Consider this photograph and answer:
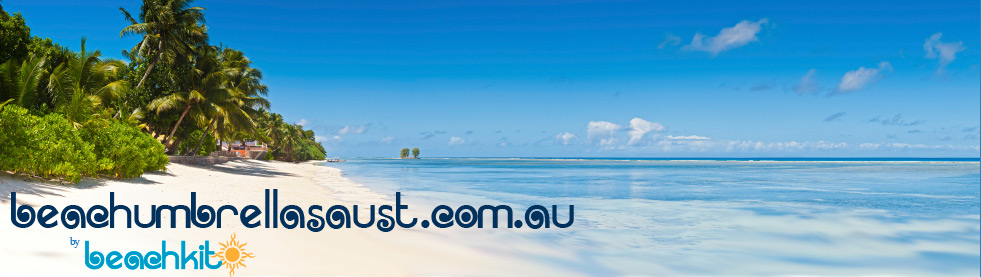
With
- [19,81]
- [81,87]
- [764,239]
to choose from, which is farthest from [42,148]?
[764,239]

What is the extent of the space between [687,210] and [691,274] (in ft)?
24.3

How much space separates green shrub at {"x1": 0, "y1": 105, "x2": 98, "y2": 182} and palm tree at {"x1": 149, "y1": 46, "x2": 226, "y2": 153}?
55.1 feet

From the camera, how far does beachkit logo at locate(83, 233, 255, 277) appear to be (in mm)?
5211

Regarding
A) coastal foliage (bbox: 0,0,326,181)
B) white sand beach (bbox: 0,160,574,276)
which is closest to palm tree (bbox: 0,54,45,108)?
coastal foliage (bbox: 0,0,326,181)

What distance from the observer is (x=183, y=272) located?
5.03 m

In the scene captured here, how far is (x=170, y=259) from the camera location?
18.0 feet

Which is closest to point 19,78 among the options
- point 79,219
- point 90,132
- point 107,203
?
point 90,132

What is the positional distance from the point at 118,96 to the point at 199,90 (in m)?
8.54

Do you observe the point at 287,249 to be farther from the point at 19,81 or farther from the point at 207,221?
the point at 19,81

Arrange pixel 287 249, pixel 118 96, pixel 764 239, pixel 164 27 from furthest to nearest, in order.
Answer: pixel 164 27 → pixel 118 96 → pixel 764 239 → pixel 287 249

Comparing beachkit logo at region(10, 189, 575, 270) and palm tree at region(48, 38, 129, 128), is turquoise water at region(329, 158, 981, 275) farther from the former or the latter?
palm tree at region(48, 38, 129, 128)

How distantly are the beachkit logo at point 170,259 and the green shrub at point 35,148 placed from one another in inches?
258

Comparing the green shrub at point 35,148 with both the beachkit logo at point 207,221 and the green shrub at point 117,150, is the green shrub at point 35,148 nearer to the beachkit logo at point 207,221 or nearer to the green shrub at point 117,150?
the green shrub at point 117,150

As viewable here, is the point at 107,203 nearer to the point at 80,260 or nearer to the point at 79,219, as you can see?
the point at 79,219
